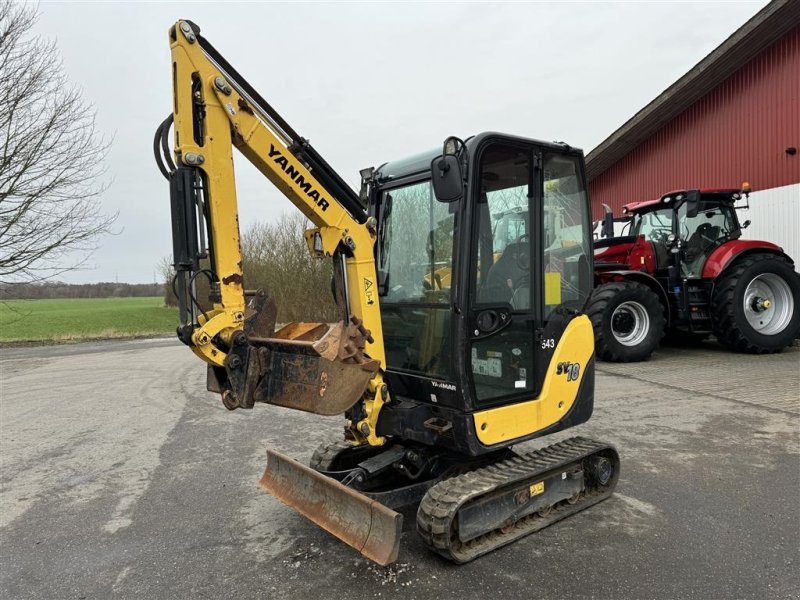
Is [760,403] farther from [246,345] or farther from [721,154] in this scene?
[721,154]

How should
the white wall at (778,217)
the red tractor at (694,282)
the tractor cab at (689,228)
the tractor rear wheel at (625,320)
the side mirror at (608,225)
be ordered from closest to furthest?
the tractor rear wheel at (625,320), the red tractor at (694,282), the tractor cab at (689,228), the side mirror at (608,225), the white wall at (778,217)

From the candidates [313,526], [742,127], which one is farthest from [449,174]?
[742,127]

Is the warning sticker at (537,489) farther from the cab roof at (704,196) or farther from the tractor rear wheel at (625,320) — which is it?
the cab roof at (704,196)

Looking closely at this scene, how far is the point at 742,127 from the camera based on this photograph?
11.9 metres

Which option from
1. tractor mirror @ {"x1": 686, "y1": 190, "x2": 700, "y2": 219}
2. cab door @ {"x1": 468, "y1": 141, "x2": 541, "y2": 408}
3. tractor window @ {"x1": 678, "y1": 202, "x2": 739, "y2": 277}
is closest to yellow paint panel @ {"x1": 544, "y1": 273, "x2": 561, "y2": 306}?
cab door @ {"x1": 468, "y1": 141, "x2": 541, "y2": 408}

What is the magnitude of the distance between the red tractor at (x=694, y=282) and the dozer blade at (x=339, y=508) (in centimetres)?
646

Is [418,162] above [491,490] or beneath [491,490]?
above

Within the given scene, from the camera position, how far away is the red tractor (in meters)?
8.93

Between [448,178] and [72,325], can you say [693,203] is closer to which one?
[448,178]

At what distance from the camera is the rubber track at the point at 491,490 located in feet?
9.46

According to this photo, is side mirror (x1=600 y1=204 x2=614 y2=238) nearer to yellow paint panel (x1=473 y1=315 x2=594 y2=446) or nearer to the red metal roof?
the red metal roof

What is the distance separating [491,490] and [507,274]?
1.30 meters

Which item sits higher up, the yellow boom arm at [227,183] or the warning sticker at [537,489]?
the yellow boom arm at [227,183]

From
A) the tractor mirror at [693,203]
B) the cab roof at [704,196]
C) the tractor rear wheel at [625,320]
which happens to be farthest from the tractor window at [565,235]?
the cab roof at [704,196]
